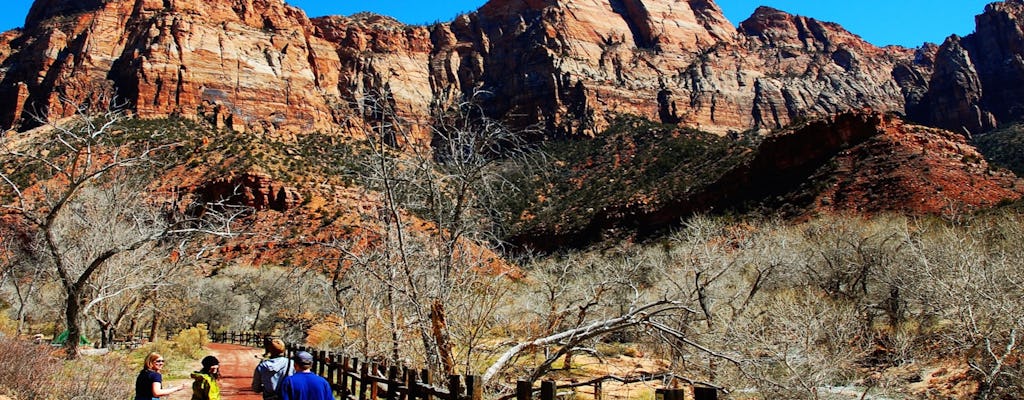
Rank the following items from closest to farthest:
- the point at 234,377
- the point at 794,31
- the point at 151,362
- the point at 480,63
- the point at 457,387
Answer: the point at 457,387
the point at 151,362
the point at 234,377
the point at 480,63
the point at 794,31

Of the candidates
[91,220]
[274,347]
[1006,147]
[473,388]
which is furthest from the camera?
[1006,147]

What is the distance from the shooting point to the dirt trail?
47.4ft

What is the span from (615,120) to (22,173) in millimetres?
66933

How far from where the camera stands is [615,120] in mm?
89000

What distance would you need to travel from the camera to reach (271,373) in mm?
6531

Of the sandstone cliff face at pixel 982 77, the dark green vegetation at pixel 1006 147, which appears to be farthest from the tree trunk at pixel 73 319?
the sandstone cliff face at pixel 982 77

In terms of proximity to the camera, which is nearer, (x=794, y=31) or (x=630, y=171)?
(x=630, y=171)

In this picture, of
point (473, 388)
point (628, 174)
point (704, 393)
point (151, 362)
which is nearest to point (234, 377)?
point (151, 362)

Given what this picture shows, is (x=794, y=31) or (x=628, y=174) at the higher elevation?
(x=794, y=31)

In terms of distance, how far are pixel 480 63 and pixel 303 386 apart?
384 ft

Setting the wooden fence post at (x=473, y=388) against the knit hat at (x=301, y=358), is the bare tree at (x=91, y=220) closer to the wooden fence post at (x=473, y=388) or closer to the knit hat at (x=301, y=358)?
the knit hat at (x=301, y=358)

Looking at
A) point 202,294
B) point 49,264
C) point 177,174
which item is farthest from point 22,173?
point 49,264

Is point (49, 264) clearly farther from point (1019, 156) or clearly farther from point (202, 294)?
point (1019, 156)

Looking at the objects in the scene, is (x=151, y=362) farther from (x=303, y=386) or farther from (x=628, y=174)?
(x=628, y=174)
